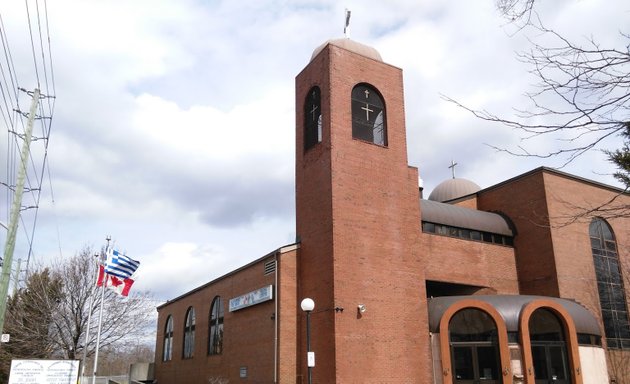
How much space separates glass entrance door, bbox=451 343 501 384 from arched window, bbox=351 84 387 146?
9745mm

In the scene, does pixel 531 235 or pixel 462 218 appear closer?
pixel 462 218

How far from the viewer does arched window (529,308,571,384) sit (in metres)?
23.3

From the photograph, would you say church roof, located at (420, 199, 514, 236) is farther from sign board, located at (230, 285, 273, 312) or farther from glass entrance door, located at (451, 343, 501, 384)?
sign board, located at (230, 285, 273, 312)

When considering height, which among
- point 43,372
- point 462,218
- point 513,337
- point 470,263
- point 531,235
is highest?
point 462,218

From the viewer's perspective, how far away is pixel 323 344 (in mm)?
22734

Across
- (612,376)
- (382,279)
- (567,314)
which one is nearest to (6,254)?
(382,279)

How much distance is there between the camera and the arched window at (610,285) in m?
29.3

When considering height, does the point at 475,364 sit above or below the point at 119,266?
below

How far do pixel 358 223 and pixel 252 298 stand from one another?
6.86 m

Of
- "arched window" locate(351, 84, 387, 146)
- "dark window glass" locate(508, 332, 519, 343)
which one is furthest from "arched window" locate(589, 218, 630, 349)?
"arched window" locate(351, 84, 387, 146)

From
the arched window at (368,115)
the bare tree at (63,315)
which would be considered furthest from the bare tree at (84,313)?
the arched window at (368,115)

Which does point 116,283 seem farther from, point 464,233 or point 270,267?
point 464,233

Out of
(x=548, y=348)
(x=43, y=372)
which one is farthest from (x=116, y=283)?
(x=548, y=348)

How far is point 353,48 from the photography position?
27.9 metres
